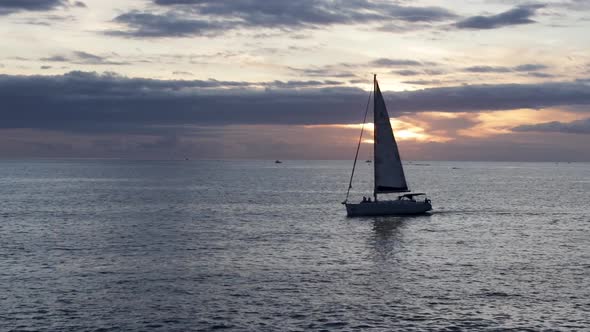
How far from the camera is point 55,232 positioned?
273 ft

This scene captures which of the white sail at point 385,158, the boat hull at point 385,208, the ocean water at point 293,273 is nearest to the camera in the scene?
the ocean water at point 293,273

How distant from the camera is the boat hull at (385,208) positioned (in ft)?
322

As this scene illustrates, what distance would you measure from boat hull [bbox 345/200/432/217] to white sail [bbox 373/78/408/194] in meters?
2.28

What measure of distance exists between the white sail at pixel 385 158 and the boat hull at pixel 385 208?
7.47 ft

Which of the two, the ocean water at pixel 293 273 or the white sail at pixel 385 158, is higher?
the white sail at pixel 385 158

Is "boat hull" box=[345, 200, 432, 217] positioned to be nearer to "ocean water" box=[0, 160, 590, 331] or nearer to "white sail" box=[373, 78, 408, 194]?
"ocean water" box=[0, 160, 590, 331]

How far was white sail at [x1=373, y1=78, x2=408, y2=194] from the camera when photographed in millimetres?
96125

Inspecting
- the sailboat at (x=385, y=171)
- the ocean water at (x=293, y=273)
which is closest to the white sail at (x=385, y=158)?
the sailboat at (x=385, y=171)

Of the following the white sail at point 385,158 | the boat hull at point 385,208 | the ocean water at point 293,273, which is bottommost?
the ocean water at point 293,273

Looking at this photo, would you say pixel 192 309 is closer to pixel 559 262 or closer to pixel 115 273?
pixel 115 273

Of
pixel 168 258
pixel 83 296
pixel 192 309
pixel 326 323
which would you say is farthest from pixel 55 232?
pixel 326 323

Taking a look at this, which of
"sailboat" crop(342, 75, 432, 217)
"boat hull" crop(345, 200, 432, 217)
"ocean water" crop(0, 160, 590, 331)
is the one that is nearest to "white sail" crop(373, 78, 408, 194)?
"sailboat" crop(342, 75, 432, 217)

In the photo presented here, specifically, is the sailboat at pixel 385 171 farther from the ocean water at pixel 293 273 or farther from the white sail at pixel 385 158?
the ocean water at pixel 293 273

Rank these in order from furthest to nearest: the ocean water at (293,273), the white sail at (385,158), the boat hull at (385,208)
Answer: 1. the boat hull at (385,208)
2. the white sail at (385,158)
3. the ocean water at (293,273)
